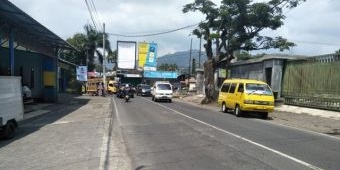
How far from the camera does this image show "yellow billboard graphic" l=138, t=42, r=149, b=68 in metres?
98.0

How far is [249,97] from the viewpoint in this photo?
2712 centimetres

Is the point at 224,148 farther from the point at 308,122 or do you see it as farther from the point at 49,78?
the point at 49,78

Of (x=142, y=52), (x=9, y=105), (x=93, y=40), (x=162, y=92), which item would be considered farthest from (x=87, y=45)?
(x=9, y=105)

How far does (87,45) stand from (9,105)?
70.4 m

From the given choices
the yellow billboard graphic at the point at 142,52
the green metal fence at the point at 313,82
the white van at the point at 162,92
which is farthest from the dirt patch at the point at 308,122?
the yellow billboard graphic at the point at 142,52

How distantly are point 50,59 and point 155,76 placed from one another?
62541 mm

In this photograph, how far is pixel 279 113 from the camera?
3047cm

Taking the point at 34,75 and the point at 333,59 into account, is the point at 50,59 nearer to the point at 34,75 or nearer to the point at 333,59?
the point at 34,75

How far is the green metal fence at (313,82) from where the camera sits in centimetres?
2736

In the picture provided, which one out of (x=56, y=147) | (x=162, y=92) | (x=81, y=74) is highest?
(x=81, y=74)

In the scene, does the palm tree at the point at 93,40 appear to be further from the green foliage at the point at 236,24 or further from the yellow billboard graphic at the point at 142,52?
the green foliage at the point at 236,24

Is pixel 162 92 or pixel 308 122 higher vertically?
pixel 162 92

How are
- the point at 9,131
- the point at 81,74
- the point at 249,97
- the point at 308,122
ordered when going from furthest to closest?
the point at 81,74 < the point at 249,97 < the point at 308,122 < the point at 9,131

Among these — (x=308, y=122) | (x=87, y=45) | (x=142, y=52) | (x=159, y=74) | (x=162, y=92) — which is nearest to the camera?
(x=308, y=122)
